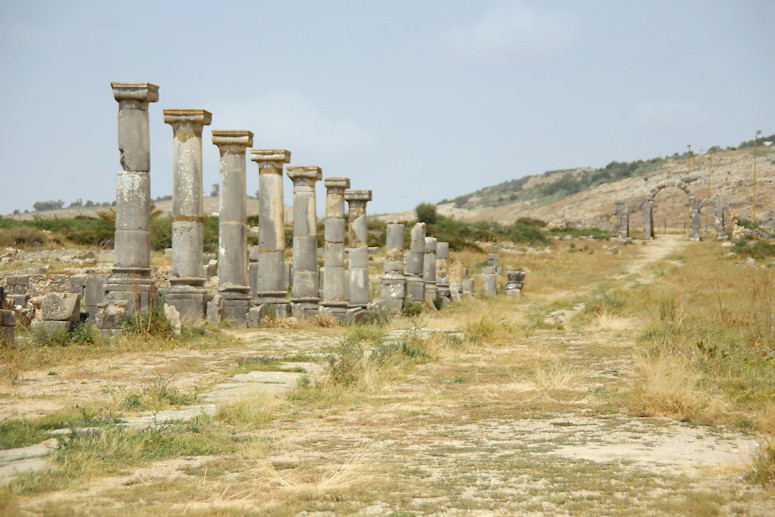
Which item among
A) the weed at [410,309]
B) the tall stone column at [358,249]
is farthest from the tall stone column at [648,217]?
the tall stone column at [358,249]

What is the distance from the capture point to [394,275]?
25.2 m

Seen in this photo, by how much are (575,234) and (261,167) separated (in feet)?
159

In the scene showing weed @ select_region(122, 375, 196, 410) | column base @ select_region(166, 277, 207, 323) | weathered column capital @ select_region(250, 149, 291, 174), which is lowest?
weed @ select_region(122, 375, 196, 410)

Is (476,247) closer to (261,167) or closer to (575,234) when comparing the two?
(575,234)

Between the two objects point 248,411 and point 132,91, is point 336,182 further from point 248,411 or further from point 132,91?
point 248,411

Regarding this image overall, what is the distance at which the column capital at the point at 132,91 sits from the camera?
16219 millimetres

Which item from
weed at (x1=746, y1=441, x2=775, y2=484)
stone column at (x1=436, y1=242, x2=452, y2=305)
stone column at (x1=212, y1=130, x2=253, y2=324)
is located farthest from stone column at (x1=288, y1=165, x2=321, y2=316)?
weed at (x1=746, y1=441, x2=775, y2=484)

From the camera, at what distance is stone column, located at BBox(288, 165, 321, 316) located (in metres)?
22.1

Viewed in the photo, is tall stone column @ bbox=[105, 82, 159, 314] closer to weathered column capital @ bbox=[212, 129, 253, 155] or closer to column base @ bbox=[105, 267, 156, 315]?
column base @ bbox=[105, 267, 156, 315]

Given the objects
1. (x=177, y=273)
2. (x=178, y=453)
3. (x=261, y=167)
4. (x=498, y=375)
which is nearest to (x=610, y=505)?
(x=178, y=453)

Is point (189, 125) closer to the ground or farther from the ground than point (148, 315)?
farther from the ground

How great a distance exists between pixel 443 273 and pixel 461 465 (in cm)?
2521

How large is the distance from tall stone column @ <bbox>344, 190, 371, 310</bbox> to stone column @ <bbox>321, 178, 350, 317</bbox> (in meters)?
0.39

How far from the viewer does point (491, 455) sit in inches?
241
